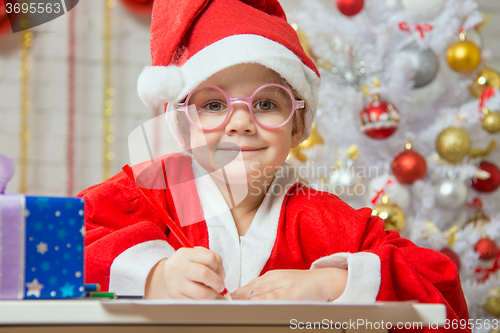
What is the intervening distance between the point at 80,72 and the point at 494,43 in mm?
1749

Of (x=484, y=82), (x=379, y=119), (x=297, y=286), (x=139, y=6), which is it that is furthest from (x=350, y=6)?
(x=297, y=286)

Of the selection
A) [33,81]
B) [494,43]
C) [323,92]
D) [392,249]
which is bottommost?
[392,249]

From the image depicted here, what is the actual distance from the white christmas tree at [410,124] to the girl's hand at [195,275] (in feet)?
3.00

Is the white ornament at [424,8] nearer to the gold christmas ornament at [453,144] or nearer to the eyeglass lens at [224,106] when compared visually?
the gold christmas ornament at [453,144]

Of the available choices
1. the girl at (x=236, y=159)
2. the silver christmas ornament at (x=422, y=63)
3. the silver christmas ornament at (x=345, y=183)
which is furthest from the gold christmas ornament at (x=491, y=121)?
the girl at (x=236, y=159)

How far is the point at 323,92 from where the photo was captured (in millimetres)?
1410

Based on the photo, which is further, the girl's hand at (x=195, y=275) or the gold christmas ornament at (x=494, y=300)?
the gold christmas ornament at (x=494, y=300)

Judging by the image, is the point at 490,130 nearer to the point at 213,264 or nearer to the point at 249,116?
the point at 249,116

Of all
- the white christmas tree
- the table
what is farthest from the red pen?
the white christmas tree

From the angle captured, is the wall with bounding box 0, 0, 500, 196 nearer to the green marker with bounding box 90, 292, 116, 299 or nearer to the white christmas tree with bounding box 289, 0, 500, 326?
the white christmas tree with bounding box 289, 0, 500, 326

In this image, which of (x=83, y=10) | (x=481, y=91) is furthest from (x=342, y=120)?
(x=83, y=10)

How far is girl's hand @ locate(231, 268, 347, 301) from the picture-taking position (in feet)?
1.63

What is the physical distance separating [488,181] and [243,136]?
3.42 ft

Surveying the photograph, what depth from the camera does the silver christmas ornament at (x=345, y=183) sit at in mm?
1373
